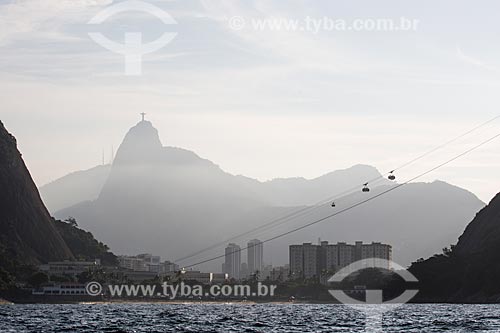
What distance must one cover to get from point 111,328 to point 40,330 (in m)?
9.58

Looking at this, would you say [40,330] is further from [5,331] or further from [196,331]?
[196,331]

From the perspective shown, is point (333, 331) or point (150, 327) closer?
point (333, 331)

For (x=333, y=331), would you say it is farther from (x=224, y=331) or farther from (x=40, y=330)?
(x=40, y=330)

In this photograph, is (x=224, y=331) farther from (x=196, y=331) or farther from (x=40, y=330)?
(x=40, y=330)

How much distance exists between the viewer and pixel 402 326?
128 metres

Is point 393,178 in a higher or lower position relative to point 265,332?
higher

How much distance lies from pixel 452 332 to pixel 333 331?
13545 mm

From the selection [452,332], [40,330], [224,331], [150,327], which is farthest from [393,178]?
[40,330]

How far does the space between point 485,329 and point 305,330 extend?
69.1 ft

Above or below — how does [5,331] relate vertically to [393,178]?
below

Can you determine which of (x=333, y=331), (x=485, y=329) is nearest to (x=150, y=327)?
(x=333, y=331)

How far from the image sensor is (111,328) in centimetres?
12200

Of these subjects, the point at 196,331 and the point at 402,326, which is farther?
the point at 402,326

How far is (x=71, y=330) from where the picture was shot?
117375mm
